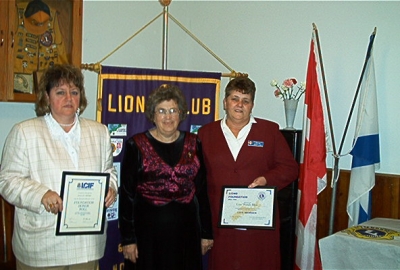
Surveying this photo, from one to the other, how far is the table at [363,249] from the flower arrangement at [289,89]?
1.32 meters

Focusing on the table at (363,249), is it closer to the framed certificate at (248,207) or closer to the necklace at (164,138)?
the framed certificate at (248,207)

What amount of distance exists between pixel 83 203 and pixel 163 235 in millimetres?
516

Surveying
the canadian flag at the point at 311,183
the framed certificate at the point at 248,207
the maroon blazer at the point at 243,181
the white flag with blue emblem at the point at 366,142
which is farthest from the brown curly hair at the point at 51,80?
the white flag with blue emblem at the point at 366,142

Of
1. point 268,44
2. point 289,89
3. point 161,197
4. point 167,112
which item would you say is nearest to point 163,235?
point 161,197

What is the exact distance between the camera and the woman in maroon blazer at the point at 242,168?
2.55 m

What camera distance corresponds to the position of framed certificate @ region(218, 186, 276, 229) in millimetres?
2455

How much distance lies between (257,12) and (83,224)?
2611mm

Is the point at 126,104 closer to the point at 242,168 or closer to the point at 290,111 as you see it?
the point at 242,168

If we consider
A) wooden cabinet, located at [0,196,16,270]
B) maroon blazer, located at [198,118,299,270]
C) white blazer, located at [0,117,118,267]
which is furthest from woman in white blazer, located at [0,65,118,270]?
wooden cabinet, located at [0,196,16,270]

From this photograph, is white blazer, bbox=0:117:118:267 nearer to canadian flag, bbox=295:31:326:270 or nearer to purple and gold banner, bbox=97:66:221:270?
purple and gold banner, bbox=97:66:221:270

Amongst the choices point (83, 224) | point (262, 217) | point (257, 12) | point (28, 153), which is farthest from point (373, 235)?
point (257, 12)

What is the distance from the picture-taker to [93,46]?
141 inches

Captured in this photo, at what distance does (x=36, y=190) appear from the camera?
6.45ft

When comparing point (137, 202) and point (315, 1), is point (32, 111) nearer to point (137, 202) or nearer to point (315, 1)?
point (137, 202)
